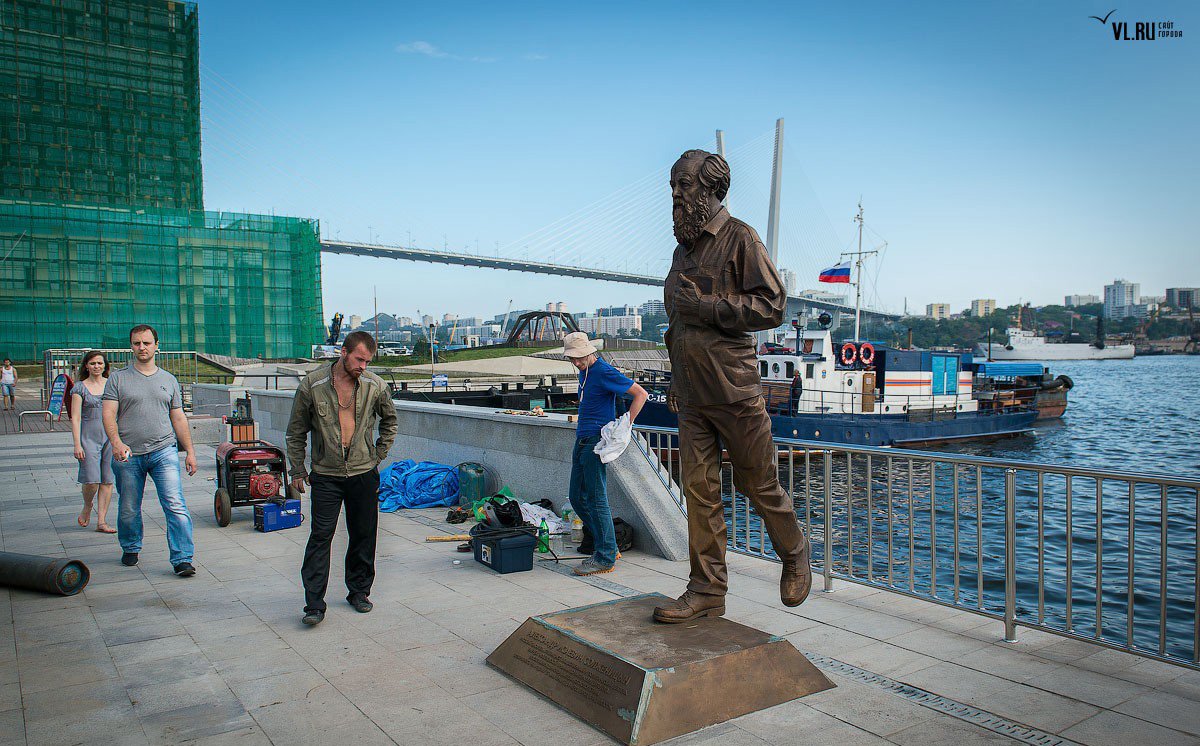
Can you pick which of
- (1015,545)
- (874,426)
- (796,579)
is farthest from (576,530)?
(874,426)

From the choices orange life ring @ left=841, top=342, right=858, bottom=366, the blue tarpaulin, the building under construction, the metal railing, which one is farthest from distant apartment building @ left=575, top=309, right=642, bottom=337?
the blue tarpaulin

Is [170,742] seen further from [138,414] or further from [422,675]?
[138,414]

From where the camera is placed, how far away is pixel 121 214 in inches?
2173

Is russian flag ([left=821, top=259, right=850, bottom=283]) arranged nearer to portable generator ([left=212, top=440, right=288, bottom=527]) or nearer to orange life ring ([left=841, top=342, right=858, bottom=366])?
orange life ring ([left=841, top=342, right=858, bottom=366])

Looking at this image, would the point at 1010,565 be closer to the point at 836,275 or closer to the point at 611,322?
the point at 836,275

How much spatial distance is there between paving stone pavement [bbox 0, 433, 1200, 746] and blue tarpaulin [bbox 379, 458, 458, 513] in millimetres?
2973

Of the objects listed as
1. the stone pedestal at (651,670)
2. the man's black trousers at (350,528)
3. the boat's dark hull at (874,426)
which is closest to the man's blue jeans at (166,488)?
the man's black trousers at (350,528)

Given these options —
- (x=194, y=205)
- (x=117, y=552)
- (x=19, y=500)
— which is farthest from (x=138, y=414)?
(x=194, y=205)

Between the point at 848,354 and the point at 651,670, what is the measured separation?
2725cm

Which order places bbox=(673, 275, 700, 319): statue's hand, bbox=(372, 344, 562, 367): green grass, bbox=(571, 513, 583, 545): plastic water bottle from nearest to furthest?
bbox=(673, 275, 700, 319): statue's hand → bbox=(571, 513, 583, 545): plastic water bottle → bbox=(372, 344, 562, 367): green grass

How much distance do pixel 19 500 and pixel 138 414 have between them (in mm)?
5965

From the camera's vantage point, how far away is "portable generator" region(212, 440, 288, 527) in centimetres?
949

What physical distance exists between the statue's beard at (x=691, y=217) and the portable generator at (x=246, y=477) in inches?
268

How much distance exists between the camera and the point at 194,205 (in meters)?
67.8
